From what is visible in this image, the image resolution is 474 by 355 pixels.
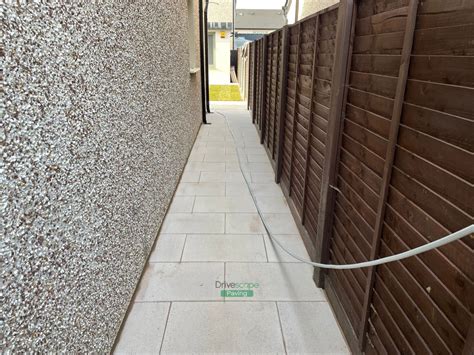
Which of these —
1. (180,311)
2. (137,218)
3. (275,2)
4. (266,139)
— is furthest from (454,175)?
(275,2)

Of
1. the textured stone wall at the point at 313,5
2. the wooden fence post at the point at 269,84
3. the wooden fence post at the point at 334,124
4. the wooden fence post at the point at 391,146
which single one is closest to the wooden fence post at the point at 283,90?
the textured stone wall at the point at 313,5

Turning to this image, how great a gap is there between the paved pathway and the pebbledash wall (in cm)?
18

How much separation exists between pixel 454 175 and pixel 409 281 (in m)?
0.40

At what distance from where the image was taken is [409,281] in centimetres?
113

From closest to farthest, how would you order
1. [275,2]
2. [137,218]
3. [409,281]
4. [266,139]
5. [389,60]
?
1. [409,281]
2. [389,60]
3. [137,218]
4. [266,139]
5. [275,2]

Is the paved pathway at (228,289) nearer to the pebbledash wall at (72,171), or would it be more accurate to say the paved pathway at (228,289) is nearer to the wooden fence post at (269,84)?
the pebbledash wall at (72,171)

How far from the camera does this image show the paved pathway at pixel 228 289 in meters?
1.71

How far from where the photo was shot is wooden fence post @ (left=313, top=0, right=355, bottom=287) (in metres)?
1.67

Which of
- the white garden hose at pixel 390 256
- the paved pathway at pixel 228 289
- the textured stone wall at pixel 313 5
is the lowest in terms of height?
the paved pathway at pixel 228 289

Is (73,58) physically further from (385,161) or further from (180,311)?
(180,311)

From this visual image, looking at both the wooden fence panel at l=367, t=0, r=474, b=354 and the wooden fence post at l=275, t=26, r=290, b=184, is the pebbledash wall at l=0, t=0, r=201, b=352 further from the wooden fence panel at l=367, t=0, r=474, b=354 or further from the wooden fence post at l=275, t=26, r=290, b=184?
the wooden fence post at l=275, t=26, r=290, b=184

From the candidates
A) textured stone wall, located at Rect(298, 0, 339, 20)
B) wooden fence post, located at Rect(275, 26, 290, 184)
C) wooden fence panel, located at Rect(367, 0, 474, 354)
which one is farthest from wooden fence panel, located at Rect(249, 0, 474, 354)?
textured stone wall, located at Rect(298, 0, 339, 20)

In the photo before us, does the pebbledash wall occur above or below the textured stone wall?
below

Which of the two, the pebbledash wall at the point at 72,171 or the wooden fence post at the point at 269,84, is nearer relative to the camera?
the pebbledash wall at the point at 72,171
